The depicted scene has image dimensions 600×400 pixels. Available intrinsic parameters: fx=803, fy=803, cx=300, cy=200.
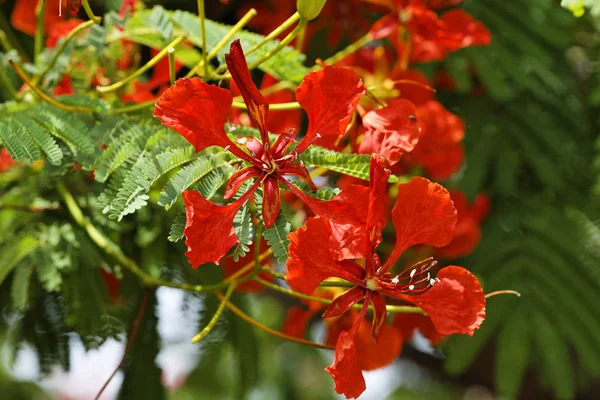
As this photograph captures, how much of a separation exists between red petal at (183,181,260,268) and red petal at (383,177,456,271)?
0.71 feet

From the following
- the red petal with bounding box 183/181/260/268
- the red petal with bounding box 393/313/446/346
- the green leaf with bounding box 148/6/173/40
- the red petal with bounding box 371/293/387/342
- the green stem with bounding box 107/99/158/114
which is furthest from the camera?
the red petal with bounding box 393/313/446/346

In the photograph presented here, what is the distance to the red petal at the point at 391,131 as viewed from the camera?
107 cm

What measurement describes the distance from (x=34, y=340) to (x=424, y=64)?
39.8 inches

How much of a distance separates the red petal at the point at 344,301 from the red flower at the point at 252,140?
8 cm

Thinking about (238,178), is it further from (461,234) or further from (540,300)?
(540,300)

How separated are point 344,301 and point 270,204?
0.16 meters

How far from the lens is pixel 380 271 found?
3.38ft

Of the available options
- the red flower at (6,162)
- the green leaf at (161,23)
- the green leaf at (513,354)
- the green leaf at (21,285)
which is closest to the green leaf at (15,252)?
the green leaf at (21,285)

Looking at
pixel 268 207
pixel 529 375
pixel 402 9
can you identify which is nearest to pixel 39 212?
pixel 268 207

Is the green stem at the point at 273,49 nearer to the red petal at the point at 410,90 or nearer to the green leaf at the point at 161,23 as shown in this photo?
the green leaf at the point at 161,23

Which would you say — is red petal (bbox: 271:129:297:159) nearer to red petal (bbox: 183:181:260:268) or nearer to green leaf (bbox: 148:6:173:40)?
red petal (bbox: 183:181:260:268)

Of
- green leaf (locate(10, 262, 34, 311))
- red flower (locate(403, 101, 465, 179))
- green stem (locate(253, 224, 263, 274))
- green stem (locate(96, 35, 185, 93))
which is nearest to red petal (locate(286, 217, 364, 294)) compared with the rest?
green stem (locate(253, 224, 263, 274))

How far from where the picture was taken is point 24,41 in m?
1.86

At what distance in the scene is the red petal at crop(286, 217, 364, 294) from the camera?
3.15 feet
